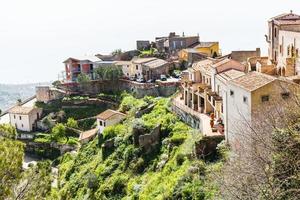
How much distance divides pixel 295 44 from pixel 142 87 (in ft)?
93.1

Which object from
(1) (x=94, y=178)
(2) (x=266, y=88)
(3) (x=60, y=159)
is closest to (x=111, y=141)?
(1) (x=94, y=178)

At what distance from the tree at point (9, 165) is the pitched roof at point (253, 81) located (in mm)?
13472

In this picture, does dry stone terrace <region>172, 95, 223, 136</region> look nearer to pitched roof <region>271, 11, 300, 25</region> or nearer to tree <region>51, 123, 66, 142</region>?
pitched roof <region>271, 11, 300, 25</region>

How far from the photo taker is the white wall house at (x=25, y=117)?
65688 millimetres

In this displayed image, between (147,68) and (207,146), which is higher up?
(147,68)

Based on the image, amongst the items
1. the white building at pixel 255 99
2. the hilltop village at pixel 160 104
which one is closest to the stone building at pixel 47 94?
the hilltop village at pixel 160 104

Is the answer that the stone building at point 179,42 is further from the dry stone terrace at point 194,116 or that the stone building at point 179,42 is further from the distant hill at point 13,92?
the distant hill at point 13,92

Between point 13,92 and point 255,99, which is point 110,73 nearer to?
point 255,99

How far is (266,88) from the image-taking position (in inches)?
1115

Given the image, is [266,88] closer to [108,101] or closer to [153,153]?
[153,153]

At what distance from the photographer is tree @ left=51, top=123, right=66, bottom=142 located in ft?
200

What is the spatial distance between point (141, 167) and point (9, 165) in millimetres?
19970

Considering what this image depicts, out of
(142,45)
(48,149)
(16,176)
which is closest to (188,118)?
(16,176)

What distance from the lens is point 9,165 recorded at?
20656 mm
